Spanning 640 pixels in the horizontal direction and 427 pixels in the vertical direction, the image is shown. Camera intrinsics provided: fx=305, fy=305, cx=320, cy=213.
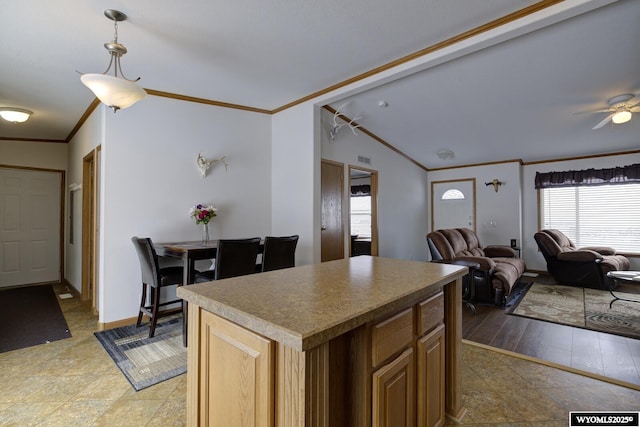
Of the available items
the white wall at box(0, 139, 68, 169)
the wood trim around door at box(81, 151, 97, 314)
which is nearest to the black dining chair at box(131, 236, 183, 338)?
the wood trim around door at box(81, 151, 97, 314)

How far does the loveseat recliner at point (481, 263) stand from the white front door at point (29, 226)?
20.3 ft

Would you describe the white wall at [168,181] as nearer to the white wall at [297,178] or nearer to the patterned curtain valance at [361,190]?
the white wall at [297,178]

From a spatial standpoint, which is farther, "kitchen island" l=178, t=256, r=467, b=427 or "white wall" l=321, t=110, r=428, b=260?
"white wall" l=321, t=110, r=428, b=260

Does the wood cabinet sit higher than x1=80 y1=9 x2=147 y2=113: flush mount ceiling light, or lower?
lower

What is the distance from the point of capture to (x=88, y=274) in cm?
413

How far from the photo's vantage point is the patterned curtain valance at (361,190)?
704 centimetres

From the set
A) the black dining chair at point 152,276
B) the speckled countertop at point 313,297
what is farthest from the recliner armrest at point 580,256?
the black dining chair at point 152,276

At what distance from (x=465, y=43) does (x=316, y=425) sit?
10.0 feet

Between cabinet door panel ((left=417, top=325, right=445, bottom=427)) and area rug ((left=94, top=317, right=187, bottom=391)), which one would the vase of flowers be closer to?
area rug ((left=94, top=317, right=187, bottom=391))

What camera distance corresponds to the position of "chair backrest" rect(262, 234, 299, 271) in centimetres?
299

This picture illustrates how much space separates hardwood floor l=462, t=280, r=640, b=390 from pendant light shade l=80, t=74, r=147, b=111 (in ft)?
11.6

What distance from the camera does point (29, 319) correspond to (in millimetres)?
3375

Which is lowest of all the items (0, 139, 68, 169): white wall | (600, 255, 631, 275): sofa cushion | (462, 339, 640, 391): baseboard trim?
(462, 339, 640, 391): baseboard trim

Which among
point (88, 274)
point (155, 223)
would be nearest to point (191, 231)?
point (155, 223)
